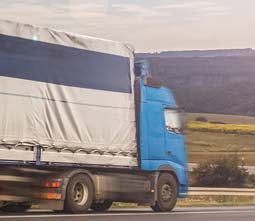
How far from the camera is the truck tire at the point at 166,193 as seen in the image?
20.3 meters

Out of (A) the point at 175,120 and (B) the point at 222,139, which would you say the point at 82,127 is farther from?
(B) the point at 222,139

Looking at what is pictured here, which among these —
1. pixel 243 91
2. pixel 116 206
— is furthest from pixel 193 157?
pixel 243 91

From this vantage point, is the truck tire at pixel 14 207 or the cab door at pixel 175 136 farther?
the cab door at pixel 175 136

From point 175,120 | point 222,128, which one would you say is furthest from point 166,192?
point 222,128

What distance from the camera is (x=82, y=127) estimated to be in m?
18.2

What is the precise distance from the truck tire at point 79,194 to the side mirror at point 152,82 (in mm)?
3173

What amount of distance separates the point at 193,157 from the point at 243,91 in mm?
54378

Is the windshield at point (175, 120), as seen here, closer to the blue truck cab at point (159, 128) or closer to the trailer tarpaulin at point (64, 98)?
the blue truck cab at point (159, 128)

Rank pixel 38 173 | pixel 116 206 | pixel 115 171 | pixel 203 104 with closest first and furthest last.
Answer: pixel 38 173, pixel 115 171, pixel 116 206, pixel 203 104

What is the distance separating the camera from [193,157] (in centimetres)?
5969

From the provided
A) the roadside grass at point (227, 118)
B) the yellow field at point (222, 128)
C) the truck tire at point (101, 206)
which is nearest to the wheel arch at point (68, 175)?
the truck tire at point (101, 206)

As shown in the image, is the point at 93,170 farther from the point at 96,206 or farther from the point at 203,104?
the point at 203,104

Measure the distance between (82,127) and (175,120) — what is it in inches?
139

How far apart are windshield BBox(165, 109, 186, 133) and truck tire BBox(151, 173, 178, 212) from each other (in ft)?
4.11
